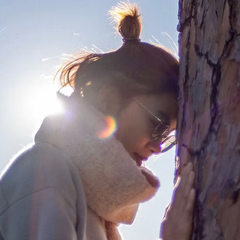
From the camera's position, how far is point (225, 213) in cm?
110

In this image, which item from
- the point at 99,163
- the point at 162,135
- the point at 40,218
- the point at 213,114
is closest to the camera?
the point at 213,114

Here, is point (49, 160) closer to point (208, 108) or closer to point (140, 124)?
point (140, 124)

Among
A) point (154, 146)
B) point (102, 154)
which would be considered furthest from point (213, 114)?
point (154, 146)

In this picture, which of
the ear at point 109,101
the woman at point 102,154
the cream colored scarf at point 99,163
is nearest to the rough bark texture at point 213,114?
the woman at point 102,154

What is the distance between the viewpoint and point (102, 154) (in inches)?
63.0

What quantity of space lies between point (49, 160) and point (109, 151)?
0.21 meters

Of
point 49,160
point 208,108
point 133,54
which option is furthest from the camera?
point 133,54

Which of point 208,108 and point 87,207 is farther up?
point 208,108

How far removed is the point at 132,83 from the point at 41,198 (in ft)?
2.05

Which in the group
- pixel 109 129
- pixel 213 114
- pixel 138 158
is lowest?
pixel 138 158

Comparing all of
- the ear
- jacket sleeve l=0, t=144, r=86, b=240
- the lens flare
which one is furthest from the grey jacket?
the ear

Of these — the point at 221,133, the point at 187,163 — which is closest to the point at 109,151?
the point at 187,163

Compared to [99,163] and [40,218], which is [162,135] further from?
[40,218]

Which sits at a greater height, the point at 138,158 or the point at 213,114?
the point at 213,114
